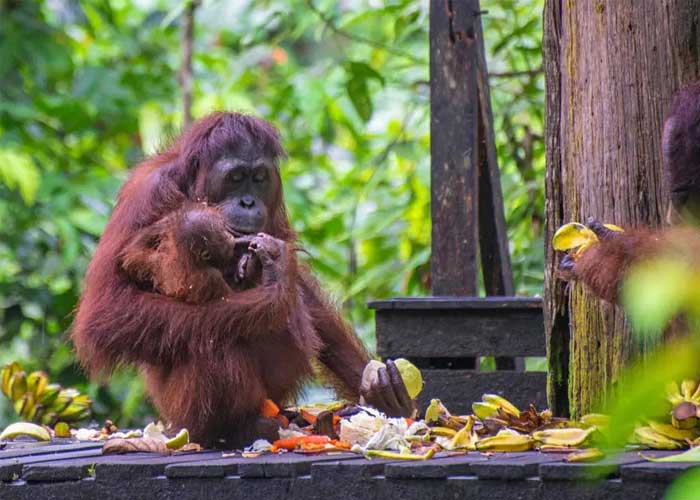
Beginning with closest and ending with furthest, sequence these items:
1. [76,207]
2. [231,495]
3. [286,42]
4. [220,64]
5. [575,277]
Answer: [231,495], [575,277], [76,207], [220,64], [286,42]

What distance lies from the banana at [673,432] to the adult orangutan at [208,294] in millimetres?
852

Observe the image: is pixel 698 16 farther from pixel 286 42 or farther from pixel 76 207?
pixel 286 42

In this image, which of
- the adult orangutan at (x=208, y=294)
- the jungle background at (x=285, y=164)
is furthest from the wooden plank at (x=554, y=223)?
the jungle background at (x=285, y=164)

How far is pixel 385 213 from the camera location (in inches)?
222

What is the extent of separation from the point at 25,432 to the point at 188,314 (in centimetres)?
94

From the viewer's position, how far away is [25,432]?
3289 mm

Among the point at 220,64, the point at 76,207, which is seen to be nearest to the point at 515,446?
the point at 76,207

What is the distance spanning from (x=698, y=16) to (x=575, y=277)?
0.73 m

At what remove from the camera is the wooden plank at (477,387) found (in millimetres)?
3828

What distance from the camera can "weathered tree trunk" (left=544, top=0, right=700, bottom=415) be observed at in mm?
2623

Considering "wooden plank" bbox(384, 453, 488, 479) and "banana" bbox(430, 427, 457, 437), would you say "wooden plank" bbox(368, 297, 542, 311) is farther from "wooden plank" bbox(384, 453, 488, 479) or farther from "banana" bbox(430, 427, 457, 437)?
"wooden plank" bbox(384, 453, 488, 479)

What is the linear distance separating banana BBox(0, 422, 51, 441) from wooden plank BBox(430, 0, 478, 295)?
163 cm

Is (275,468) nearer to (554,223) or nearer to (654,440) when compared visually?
(654,440)

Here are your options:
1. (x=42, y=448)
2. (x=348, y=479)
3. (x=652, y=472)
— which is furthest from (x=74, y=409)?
(x=652, y=472)
